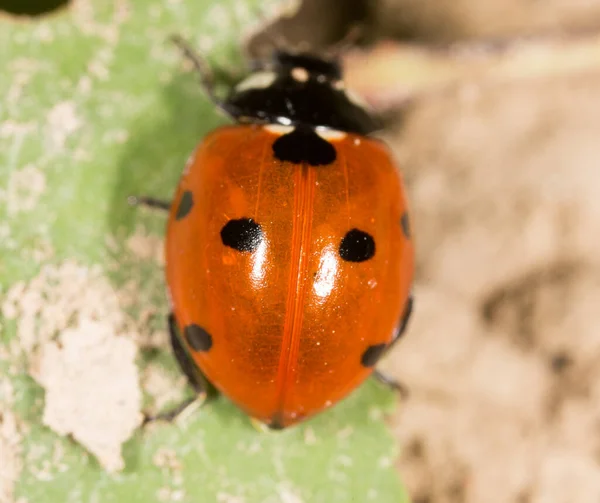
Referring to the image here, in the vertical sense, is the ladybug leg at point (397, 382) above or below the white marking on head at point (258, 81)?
below

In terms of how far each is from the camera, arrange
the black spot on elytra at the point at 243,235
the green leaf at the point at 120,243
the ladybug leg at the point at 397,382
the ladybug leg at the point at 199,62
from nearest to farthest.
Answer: the black spot on elytra at the point at 243,235, the green leaf at the point at 120,243, the ladybug leg at the point at 397,382, the ladybug leg at the point at 199,62

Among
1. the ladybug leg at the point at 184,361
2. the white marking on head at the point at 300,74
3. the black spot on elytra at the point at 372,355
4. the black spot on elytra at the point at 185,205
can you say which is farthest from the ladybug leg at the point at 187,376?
the white marking on head at the point at 300,74

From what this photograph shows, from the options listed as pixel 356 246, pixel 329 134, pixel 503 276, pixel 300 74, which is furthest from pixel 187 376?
pixel 503 276

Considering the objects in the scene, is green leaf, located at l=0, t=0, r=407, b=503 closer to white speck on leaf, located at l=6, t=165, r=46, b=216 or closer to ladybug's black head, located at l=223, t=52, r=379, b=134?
white speck on leaf, located at l=6, t=165, r=46, b=216

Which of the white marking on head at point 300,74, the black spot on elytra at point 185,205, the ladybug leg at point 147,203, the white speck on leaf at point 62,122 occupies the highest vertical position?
the white marking on head at point 300,74

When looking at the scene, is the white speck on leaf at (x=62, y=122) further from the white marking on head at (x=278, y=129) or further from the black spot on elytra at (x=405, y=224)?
the black spot on elytra at (x=405, y=224)
